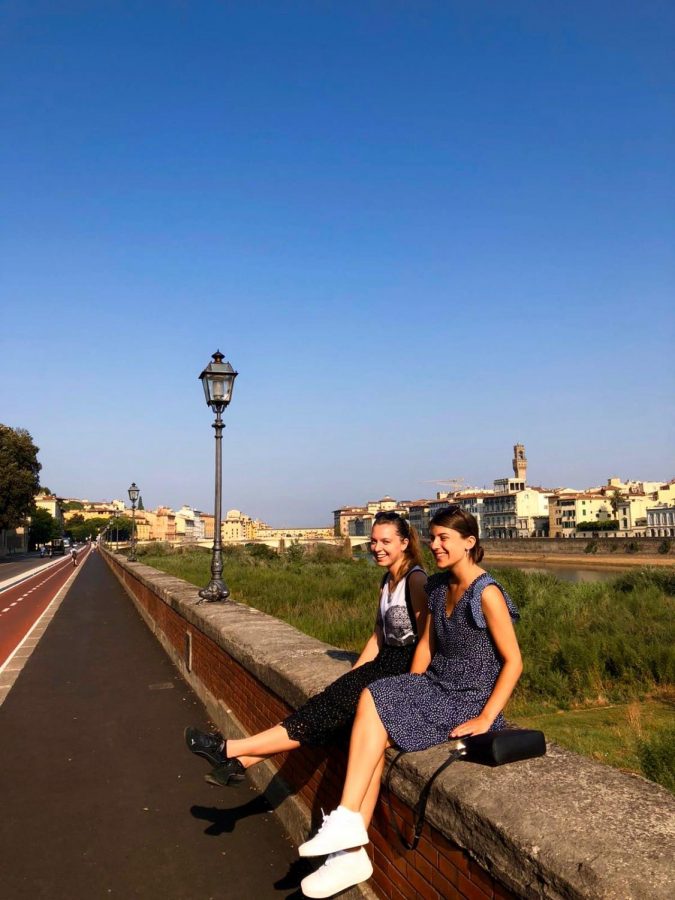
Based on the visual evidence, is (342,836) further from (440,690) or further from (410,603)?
(410,603)

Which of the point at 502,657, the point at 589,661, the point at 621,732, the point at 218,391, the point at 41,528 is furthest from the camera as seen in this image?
the point at 41,528

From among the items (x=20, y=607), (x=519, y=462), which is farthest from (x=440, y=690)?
(x=519, y=462)

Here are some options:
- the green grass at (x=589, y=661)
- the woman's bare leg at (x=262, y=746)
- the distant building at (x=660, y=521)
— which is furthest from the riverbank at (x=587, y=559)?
the woman's bare leg at (x=262, y=746)

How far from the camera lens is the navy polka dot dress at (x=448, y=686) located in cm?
261

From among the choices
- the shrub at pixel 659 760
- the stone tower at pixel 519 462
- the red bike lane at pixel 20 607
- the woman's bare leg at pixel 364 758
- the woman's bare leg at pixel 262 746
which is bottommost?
the red bike lane at pixel 20 607

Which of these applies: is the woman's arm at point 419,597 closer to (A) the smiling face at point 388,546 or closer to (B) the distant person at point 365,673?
(B) the distant person at point 365,673

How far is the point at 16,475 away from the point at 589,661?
5261cm

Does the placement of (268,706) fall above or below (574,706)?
above

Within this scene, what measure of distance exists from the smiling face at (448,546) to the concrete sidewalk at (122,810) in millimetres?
1649

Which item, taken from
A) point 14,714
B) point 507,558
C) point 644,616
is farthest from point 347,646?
point 507,558

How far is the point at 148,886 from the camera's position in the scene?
10.5 ft

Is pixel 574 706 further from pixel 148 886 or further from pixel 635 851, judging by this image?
pixel 635 851

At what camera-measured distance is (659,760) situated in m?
4.48

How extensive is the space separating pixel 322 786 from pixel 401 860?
0.86 m
